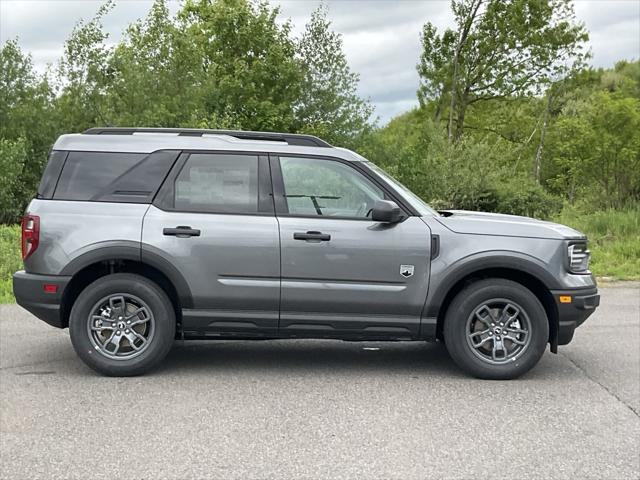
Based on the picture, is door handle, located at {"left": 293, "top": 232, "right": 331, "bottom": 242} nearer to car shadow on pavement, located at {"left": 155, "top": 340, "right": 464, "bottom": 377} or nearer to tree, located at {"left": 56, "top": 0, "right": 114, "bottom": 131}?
car shadow on pavement, located at {"left": 155, "top": 340, "right": 464, "bottom": 377}

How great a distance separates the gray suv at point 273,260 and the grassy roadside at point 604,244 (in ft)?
14.9

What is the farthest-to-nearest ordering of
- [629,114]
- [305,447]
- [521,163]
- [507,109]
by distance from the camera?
[507,109] < [521,163] < [629,114] < [305,447]

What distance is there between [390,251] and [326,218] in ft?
1.85

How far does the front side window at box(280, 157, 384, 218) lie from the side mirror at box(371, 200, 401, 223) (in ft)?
0.44

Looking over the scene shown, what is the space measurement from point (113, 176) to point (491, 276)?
124 inches

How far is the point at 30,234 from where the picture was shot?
6.38 m

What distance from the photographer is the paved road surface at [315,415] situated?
4438 mm

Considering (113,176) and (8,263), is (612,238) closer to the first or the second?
(8,263)

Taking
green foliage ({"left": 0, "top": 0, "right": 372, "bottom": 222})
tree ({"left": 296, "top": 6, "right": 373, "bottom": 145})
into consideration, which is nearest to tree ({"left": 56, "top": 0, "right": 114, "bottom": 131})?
green foliage ({"left": 0, "top": 0, "right": 372, "bottom": 222})

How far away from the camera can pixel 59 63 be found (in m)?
28.4

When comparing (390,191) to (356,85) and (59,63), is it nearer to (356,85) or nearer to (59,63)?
(59,63)

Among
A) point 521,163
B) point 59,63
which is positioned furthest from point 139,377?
point 59,63

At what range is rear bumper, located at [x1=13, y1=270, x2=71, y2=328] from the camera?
249 inches

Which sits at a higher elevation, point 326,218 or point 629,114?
point 629,114
